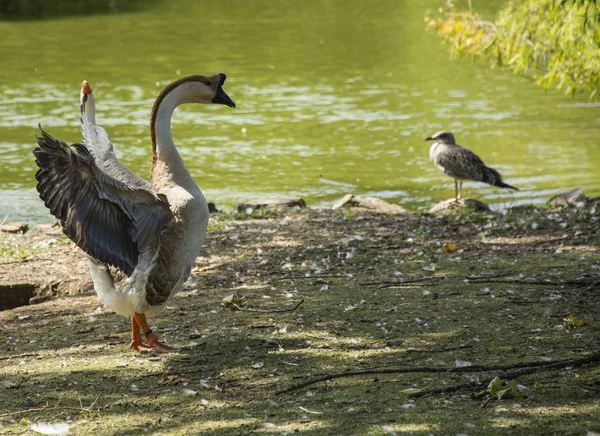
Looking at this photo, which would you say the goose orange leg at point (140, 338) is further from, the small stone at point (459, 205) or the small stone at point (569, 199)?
the small stone at point (569, 199)

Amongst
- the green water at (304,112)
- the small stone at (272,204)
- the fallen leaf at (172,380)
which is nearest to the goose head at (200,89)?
the fallen leaf at (172,380)

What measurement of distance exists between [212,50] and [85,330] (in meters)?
22.7

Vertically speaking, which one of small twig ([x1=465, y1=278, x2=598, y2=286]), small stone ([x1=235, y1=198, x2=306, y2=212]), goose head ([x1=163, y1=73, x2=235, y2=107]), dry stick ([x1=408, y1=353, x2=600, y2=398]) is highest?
goose head ([x1=163, y1=73, x2=235, y2=107])

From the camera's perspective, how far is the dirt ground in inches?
175

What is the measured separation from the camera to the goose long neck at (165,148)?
551cm

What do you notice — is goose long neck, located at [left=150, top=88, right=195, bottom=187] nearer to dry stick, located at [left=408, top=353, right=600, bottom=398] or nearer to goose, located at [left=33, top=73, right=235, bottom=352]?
goose, located at [left=33, top=73, right=235, bottom=352]

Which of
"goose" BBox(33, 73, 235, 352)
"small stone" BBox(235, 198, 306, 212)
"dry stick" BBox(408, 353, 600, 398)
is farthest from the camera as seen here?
"small stone" BBox(235, 198, 306, 212)

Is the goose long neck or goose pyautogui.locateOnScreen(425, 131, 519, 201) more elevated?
the goose long neck

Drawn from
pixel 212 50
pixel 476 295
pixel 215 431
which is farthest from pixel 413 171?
pixel 212 50

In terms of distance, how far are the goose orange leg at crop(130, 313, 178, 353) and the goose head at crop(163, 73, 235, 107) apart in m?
1.41

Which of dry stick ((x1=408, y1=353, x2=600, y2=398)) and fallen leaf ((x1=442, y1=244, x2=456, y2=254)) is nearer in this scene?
dry stick ((x1=408, y1=353, x2=600, y2=398))

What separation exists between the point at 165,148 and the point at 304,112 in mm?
13275

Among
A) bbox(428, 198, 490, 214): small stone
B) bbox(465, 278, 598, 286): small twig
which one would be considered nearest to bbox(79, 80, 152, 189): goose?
bbox(465, 278, 598, 286): small twig

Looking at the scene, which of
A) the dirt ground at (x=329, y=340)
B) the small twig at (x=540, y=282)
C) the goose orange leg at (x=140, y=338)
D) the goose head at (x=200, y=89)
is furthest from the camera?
the small twig at (x=540, y=282)
